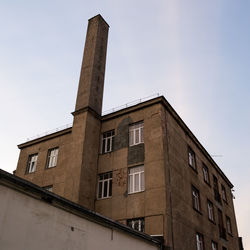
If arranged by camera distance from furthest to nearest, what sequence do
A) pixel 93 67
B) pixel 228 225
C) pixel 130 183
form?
pixel 228 225
pixel 93 67
pixel 130 183

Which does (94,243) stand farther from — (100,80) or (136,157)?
(100,80)

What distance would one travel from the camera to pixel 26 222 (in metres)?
8.44

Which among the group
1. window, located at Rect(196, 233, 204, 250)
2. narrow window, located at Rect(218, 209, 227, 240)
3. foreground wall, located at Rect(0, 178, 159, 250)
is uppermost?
narrow window, located at Rect(218, 209, 227, 240)

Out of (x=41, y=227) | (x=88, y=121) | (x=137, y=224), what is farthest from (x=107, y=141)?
(x=41, y=227)

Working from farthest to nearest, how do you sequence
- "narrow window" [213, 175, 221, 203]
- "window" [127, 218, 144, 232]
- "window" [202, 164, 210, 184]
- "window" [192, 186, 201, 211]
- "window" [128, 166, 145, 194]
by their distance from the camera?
1. "narrow window" [213, 175, 221, 203]
2. "window" [202, 164, 210, 184]
3. "window" [192, 186, 201, 211]
4. "window" [128, 166, 145, 194]
5. "window" [127, 218, 144, 232]

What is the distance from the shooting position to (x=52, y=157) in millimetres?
22750

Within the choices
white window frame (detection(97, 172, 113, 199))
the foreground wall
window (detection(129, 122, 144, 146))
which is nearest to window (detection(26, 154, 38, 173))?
white window frame (detection(97, 172, 113, 199))

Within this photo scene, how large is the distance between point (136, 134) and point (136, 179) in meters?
3.19

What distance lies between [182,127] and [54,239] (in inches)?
563

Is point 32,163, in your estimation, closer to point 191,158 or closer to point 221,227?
point 191,158

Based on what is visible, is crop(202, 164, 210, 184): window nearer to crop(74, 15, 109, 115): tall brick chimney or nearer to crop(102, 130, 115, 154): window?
crop(102, 130, 115, 154): window


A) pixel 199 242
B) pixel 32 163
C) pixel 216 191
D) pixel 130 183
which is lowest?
pixel 199 242

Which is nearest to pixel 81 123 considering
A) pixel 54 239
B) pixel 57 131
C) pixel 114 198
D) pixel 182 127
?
pixel 57 131

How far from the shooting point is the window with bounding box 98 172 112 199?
18297mm
